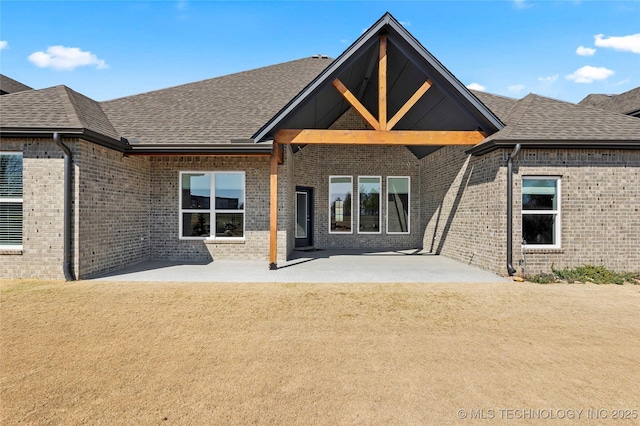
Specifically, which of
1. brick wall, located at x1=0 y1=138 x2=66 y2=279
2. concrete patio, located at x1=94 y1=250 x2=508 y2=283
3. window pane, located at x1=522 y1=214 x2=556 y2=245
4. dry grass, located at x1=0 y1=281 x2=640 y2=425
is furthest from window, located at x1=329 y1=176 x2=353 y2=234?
brick wall, located at x1=0 y1=138 x2=66 y2=279

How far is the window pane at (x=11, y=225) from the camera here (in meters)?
7.11

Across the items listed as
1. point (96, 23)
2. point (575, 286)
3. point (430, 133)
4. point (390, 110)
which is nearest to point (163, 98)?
point (96, 23)

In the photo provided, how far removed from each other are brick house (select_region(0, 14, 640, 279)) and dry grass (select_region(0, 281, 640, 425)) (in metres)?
2.02

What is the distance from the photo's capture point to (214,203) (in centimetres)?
956

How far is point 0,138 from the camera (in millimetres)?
7055

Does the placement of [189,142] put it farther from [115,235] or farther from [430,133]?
[430,133]

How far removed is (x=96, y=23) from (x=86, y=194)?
6307mm

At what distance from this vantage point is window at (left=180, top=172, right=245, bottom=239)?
31.4 feet

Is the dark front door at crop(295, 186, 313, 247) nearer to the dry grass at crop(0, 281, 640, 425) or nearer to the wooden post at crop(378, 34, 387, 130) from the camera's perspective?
the wooden post at crop(378, 34, 387, 130)

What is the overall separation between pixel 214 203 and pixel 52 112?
4353mm

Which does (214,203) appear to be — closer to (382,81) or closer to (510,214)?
(382,81)

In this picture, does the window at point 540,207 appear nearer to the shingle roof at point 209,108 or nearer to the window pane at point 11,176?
the shingle roof at point 209,108

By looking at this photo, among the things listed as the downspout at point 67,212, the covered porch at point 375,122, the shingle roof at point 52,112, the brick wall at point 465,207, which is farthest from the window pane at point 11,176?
the brick wall at point 465,207

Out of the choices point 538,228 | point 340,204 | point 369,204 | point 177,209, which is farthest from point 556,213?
point 177,209
